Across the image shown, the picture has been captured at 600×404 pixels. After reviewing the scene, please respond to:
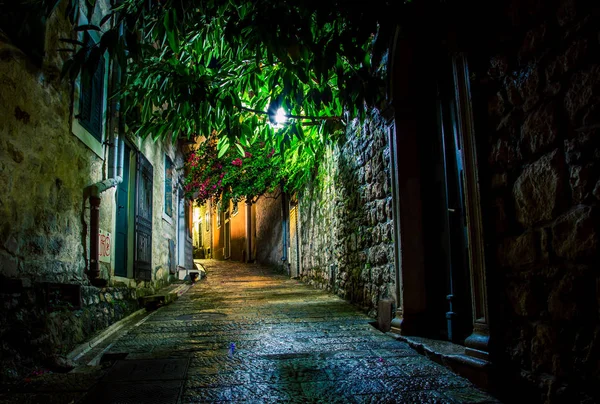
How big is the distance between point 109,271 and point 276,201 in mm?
9449

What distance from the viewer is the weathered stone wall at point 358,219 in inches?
167

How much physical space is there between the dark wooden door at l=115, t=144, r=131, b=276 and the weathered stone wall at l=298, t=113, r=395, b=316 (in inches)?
117

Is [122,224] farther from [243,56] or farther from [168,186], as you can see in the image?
[168,186]

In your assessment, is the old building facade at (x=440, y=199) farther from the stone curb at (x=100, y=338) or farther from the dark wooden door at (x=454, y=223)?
the stone curb at (x=100, y=338)

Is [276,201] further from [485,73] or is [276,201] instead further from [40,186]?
[485,73]

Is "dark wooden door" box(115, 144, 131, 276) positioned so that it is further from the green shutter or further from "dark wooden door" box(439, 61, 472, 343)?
"dark wooden door" box(439, 61, 472, 343)

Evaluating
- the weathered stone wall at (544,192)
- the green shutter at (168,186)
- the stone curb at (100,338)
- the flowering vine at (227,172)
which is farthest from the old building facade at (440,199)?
the flowering vine at (227,172)

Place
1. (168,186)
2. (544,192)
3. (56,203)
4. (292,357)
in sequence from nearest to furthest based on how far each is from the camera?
(544,192) → (292,357) → (56,203) → (168,186)

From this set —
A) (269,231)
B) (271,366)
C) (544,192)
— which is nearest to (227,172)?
(269,231)

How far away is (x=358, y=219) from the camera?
17.0 ft

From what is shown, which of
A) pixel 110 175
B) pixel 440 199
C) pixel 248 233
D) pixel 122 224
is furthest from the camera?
pixel 248 233

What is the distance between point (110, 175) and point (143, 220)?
2.02 meters

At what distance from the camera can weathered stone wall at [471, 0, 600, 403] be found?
5.52 feet

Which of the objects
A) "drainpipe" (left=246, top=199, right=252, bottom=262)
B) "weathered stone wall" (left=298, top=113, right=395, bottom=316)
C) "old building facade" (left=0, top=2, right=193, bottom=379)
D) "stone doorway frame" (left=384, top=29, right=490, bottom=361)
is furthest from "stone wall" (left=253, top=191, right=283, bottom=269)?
"stone doorway frame" (left=384, top=29, right=490, bottom=361)
